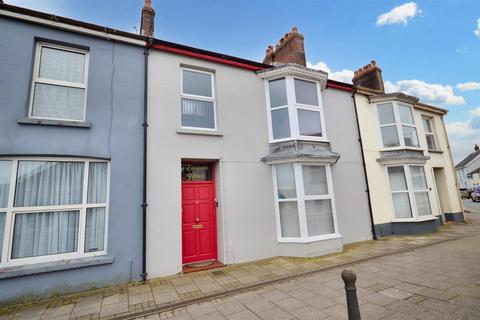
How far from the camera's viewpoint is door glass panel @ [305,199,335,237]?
670 cm

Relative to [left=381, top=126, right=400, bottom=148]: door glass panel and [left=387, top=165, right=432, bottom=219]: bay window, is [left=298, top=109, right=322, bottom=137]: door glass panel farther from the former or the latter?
[left=387, top=165, right=432, bottom=219]: bay window

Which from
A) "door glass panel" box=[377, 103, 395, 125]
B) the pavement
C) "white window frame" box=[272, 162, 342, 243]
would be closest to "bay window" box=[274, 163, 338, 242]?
"white window frame" box=[272, 162, 342, 243]

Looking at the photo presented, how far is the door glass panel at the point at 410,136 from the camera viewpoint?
9539 millimetres

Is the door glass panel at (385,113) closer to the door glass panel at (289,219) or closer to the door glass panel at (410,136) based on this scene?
the door glass panel at (410,136)

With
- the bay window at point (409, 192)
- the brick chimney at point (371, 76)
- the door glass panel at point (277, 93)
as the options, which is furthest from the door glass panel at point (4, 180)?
the brick chimney at point (371, 76)

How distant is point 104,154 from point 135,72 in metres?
2.24

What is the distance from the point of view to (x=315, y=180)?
23.3ft

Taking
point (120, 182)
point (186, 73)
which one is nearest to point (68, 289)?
point (120, 182)

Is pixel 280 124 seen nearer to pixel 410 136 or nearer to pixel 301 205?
pixel 301 205

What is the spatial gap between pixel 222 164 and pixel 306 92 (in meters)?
3.83

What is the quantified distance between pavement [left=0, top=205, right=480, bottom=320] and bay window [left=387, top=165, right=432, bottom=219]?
9.33ft

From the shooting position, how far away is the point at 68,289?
4.41 metres

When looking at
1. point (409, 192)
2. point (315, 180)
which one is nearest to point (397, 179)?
point (409, 192)

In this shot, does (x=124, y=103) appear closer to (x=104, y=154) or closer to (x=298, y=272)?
(x=104, y=154)
